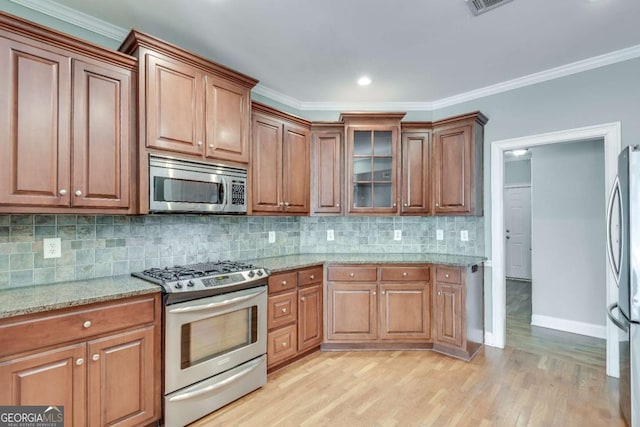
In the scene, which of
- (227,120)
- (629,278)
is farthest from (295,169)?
(629,278)

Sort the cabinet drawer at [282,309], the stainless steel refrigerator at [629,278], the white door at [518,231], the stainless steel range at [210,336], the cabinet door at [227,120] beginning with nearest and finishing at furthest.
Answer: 1. the stainless steel refrigerator at [629,278]
2. the stainless steel range at [210,336]
3. the cabinet door at [227,120]
4. the cabinet drawer at [282,309]
5. the white door at [518,231]

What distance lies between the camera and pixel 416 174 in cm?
355

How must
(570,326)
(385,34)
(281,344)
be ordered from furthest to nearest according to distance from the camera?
1. (570,326)
2. (281,344)
3. (385,34)

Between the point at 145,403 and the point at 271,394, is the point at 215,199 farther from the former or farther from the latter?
the point at 271,394

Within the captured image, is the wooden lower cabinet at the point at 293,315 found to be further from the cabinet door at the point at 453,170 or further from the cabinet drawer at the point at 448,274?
the cabinet door at the point at 453,170

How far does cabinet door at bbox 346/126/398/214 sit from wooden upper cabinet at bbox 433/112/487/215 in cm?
48

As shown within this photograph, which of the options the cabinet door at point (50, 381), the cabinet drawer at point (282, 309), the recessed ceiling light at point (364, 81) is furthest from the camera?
the recessed ceiling light at point (364, 81)

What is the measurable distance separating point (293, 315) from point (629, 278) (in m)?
2.41

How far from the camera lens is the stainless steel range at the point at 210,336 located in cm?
201

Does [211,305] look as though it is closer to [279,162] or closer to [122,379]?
[122,379]

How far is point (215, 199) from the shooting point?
252 centimetres

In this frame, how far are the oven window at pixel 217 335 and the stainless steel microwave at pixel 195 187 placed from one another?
2.66ft

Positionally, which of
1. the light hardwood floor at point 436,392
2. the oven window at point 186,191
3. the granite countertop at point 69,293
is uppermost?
the oven window at point 186,191

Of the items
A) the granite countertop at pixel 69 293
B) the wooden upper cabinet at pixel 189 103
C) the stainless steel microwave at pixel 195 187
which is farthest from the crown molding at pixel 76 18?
the granite countertop at pixel 69 293
